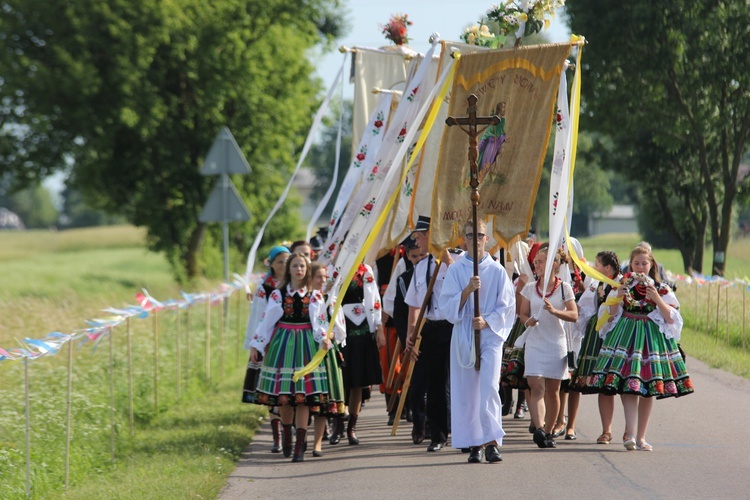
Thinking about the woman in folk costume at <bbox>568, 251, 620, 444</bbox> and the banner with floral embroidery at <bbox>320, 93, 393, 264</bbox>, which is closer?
the woman in folk costume at <bbox>568, 251, 620, 444</bbox>

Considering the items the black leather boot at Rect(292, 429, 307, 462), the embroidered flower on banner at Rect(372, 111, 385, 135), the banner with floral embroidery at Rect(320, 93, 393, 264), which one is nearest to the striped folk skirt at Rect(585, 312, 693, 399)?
the black leather boot at Rect(292, 429, 307, 462)

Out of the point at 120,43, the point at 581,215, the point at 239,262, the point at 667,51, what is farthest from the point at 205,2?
the point at 581,215

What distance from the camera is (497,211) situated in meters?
11.6

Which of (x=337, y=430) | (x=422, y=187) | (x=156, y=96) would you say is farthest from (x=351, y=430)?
(x=156, y=96)

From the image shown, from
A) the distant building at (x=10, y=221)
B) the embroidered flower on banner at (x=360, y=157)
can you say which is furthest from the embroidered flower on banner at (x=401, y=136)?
the distant building at (x=10, y=221)

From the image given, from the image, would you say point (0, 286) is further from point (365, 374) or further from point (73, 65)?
point (365, 374)

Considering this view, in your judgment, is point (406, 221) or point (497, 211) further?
point (406, 221)

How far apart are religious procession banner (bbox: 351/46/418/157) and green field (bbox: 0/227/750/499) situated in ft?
12.3

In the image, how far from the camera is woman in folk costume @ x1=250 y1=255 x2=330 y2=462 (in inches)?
416

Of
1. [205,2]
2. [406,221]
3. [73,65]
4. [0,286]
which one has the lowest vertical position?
[0,286]

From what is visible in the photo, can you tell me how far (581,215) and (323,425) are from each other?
46.4m

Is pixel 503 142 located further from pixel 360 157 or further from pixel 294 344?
pixel 294 344

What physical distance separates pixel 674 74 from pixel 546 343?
747 inches

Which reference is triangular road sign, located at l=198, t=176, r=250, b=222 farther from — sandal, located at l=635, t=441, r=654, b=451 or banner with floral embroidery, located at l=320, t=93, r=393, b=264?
sandal, located at l=635, t=441, r=654, b=451
